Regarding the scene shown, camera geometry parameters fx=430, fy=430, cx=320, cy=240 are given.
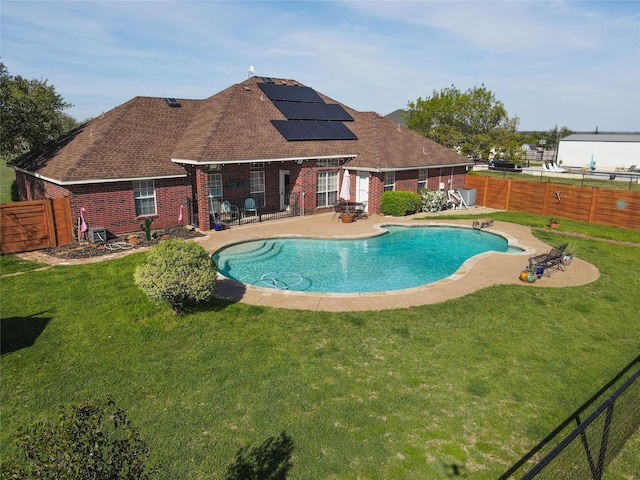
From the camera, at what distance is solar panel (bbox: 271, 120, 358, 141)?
83.6ft

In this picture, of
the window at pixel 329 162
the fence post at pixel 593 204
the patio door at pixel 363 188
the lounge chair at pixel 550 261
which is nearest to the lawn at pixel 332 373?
the lounge chair at pixel 550 261

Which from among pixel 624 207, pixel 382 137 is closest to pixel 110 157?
pixel 382 137

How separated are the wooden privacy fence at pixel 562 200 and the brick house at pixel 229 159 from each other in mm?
2800

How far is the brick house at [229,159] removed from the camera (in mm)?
19562

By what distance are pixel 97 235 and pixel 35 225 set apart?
2294 mm

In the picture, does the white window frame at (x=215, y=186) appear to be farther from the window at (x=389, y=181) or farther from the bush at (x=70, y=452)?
the bush at (x=70, y=452)

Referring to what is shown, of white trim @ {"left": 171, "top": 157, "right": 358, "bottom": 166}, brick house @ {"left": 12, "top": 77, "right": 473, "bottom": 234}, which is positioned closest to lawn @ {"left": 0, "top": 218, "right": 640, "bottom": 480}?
brick house @ {"left": 12, "top": 77, "right": 473, "bottom": 234}

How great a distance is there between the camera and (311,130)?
26.7 m

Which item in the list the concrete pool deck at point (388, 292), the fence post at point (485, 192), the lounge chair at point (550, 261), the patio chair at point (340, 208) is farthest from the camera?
the fence post at point (485, 192)

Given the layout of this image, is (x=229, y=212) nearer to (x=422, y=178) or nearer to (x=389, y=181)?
(x=389, y=181)

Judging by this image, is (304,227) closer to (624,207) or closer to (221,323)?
(221,323)

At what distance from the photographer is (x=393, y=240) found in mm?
21375

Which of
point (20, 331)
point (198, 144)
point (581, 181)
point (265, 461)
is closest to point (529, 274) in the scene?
point (265, 461)

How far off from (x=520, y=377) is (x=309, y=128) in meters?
21.2
